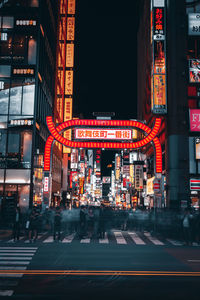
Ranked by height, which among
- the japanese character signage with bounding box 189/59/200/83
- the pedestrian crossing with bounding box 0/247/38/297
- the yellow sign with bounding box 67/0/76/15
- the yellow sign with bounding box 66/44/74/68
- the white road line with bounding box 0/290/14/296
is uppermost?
the yellow sign with bounding box 67/0/76/15

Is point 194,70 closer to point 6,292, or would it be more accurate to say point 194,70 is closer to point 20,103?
point 20,103

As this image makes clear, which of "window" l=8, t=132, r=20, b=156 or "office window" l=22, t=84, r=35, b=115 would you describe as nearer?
"window" l=8, t=132, r=20, b=156

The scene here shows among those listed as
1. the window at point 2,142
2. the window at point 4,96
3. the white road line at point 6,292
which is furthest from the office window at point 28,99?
the white road line at point 6,292

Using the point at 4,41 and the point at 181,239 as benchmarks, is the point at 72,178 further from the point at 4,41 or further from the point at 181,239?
the point at 181,239

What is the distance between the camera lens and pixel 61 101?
54531mm

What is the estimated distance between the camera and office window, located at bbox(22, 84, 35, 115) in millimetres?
33469

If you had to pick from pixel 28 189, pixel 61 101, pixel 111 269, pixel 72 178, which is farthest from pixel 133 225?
pixel 72 178

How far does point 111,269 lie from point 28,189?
74.8 ft

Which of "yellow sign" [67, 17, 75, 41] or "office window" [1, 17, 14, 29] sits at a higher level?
"yellow sign" [67, 17, 75, 41]

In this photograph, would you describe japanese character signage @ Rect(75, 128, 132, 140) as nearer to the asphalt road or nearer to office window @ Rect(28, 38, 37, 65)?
office window @ Rect(28, 38, 37, 65)

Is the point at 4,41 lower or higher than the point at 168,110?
higher

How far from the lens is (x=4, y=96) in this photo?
110 ft

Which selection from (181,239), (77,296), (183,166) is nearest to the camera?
(77,296)

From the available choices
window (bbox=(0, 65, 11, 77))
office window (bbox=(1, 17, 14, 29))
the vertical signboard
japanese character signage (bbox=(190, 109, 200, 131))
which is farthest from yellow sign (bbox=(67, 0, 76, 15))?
japanese character signage (bbox=(190, 109, 200, 131))
